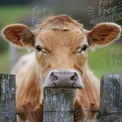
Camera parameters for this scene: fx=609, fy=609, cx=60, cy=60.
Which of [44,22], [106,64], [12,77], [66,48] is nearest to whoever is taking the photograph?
[12,77]

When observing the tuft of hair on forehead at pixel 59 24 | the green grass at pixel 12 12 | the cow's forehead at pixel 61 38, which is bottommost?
the cow's forehead at pixel 61 38

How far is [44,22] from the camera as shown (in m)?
5.68

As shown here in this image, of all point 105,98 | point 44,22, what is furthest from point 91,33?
point 105,98

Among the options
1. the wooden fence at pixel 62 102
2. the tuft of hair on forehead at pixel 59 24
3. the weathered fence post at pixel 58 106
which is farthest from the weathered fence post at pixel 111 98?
the tuft of hair on forehead at pixel 59 24

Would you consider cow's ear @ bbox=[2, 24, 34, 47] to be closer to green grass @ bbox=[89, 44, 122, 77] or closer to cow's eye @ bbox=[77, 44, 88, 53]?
cow's eye @ bbox=[77, 44, 88, 53]

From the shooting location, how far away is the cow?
523cm

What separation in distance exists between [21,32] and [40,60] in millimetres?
414

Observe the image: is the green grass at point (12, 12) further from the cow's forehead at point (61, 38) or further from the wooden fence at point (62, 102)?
the wooden fence at point (62, 102)

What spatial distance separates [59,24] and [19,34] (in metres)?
0.48

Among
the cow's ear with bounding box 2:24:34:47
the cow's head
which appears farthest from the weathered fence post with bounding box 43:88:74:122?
the cow's ear with bounding box 2:24:34:47

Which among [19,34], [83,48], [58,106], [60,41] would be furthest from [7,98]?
[19,34]

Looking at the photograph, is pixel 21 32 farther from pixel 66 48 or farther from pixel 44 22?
pixel 66 48

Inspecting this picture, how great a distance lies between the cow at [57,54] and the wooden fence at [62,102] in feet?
1.84

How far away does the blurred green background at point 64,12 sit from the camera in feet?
26.2
